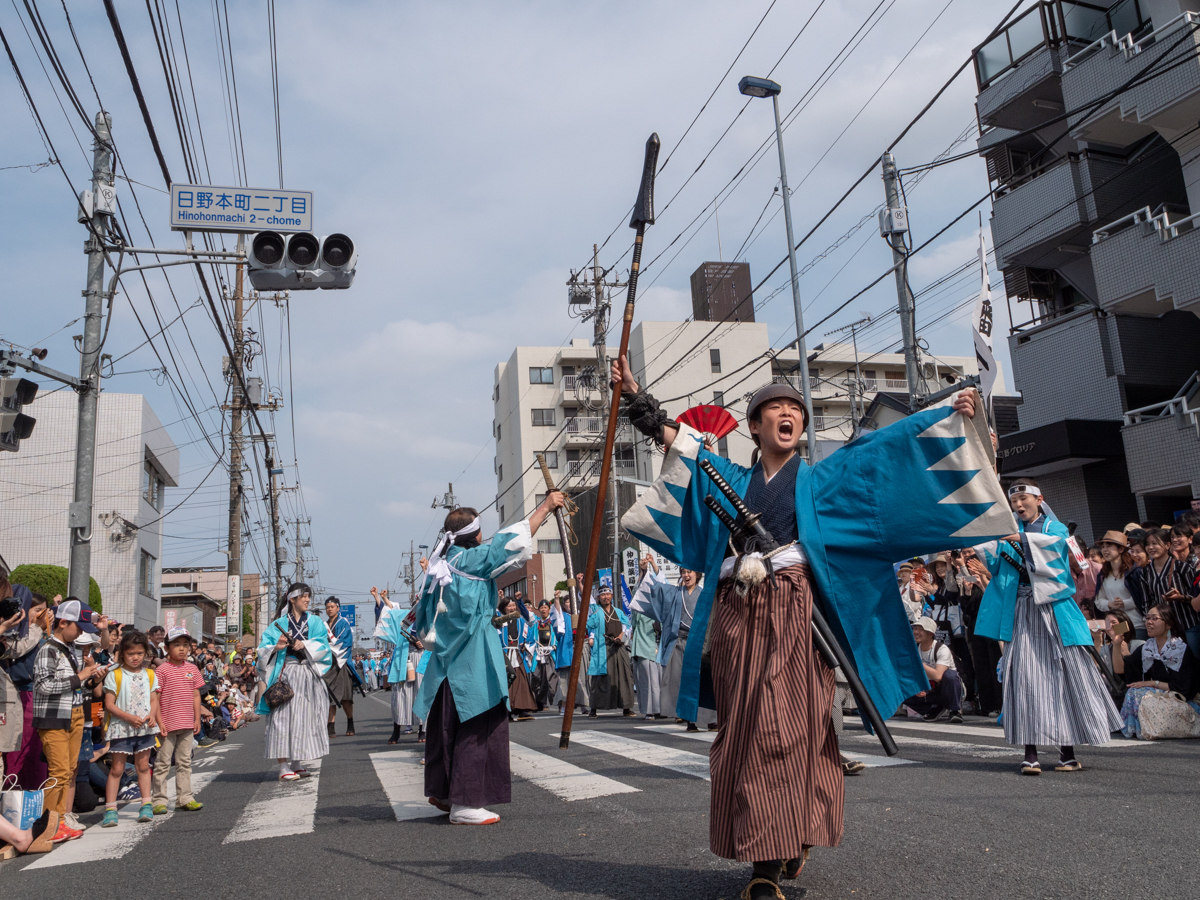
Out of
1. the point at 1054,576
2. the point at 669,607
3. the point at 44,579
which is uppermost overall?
the point at 44,579

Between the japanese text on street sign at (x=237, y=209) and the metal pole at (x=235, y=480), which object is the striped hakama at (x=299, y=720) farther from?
the metal pole at (x=235, y=480)

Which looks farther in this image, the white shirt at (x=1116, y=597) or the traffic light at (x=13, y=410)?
the traffic light at (x=13, y=410)

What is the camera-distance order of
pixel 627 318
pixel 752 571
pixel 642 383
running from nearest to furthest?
1. pixel 752 571
2. pixel 627 318
3. pixel 642 383

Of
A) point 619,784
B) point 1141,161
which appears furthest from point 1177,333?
point 619,784

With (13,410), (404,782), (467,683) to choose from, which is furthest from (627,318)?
(13,410)

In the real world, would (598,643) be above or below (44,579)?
below

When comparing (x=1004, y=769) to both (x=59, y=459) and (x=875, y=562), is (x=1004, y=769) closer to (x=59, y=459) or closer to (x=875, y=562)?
(x=875, y=562)

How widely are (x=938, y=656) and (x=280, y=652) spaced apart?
6.67 meters

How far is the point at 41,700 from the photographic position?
19.2ft

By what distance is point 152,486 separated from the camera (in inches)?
1276

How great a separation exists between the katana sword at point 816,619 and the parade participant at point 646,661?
9.56 m

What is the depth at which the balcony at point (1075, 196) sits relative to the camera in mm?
17812

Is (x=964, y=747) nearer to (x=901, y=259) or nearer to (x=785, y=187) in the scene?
(x=901, y=259)

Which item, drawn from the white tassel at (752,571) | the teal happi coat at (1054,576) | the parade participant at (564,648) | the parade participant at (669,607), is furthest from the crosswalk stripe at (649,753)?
the parade participant at (564,648)
